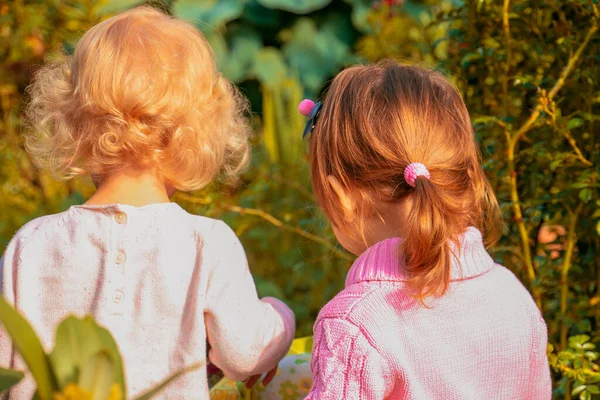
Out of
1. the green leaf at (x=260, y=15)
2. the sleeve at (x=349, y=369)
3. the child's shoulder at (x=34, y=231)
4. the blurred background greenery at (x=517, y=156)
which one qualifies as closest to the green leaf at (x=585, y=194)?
the blurred background greenery at (x=517, y=156)

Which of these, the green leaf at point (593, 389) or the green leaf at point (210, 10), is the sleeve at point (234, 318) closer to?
the green leaf at point (593, 389)

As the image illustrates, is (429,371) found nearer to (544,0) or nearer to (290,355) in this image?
(290,355)

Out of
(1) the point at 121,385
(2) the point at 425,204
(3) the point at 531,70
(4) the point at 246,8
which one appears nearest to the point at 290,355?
(2) the point at 425,204

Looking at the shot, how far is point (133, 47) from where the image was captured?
Result: 1878mm

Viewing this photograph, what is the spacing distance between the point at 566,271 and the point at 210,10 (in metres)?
3.88

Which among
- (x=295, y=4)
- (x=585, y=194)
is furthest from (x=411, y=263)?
(x=295, y=4)

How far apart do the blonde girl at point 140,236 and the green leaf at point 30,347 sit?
3.34 ft

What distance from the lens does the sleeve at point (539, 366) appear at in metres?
1.78

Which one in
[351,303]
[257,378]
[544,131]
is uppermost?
[544,131]

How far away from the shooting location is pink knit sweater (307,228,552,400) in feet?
5.30

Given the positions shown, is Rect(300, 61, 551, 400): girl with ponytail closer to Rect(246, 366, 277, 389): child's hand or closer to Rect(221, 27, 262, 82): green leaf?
Rect(246, 366, 277, 389): child's hand

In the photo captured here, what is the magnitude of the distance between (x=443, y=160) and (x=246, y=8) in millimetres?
4168

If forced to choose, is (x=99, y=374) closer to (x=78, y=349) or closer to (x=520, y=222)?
(x=78, y=349)

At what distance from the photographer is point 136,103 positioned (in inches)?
72.9
